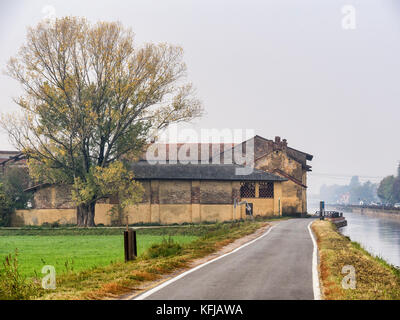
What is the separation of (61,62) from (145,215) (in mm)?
19183

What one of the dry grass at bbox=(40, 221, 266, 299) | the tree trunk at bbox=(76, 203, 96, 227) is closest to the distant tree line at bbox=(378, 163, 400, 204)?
the tree trunk at bbox=(76, 203, 96, 227)

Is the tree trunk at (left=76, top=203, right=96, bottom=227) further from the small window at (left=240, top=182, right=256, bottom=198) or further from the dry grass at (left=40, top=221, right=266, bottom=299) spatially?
the dry grass at (left=40, top=221, right=266, bottom=299)

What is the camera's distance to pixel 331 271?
49.5 ft

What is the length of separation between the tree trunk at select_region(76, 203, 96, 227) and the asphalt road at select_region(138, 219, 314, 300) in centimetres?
3169

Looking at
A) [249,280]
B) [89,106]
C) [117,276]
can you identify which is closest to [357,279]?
[249,280]

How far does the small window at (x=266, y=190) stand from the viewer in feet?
198

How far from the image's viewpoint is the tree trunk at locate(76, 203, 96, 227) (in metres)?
50.2

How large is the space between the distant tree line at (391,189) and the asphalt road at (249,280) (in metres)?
150

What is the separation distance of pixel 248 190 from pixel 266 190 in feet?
7.36

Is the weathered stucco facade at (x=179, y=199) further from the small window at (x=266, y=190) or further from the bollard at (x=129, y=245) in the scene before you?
the bollard at (x=129, y=245)

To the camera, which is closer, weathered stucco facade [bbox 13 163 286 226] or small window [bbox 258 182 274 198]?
weathered stucco facade [bbox 13 163 286 226]

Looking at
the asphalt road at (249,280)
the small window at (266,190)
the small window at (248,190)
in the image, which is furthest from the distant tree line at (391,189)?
the asphalt road at (249,280)

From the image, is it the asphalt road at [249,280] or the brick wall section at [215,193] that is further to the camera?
the brick wall section at [215,193]
